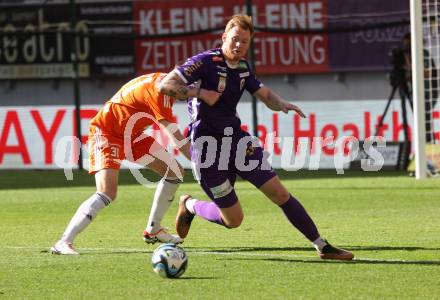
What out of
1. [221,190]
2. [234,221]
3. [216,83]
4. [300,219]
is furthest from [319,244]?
[216,83]

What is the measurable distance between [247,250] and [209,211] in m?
0.55

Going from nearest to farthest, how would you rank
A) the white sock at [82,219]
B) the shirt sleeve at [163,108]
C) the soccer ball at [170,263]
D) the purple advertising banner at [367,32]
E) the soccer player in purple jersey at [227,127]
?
the soccer ball at [170,263] → the soccer player in purple jersey at [227,127] → the white sock at [82,219] → the shirt sleeve at [163,108] → the purple advertising banner at [367,32]

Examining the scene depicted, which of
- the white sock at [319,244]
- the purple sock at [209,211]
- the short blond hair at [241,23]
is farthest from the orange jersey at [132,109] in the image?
the white sock at [319,244]

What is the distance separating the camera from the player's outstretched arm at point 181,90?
9.40m

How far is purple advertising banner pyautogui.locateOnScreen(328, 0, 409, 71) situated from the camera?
22656 millimetres

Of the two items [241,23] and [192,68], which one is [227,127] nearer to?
[192,68]

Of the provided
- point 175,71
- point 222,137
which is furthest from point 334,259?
point 175,71

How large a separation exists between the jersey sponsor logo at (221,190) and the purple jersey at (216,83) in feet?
1.39

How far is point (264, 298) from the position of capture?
26.4ft

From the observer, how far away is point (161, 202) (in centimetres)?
1123

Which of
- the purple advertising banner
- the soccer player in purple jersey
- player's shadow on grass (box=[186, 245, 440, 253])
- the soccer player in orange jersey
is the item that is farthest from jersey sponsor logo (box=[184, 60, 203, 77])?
the purple advertising banner

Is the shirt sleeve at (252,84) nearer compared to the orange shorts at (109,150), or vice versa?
the shirt sleeve at (252,84)

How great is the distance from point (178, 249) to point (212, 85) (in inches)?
54.1

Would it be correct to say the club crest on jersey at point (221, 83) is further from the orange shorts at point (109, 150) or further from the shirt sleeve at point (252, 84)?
the orange shorts at point (109, 150)
